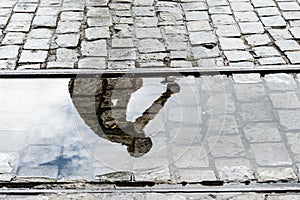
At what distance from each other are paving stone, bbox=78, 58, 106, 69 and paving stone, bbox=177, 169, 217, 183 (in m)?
1.62

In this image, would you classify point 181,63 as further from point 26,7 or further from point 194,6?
point 26,7

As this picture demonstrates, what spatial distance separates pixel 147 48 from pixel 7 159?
6.47ft

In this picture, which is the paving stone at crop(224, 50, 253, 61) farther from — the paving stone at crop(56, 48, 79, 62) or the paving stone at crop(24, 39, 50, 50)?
the paving stone at crop(24, 39, 50, 50)

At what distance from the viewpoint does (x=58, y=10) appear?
6.49 metres

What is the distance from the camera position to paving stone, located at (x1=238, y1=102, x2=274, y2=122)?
15.5 feet

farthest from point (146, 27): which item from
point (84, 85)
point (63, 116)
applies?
point (63, 116)

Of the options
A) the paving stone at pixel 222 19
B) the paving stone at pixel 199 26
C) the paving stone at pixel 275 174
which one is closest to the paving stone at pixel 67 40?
the paving stone at pixel 199 26

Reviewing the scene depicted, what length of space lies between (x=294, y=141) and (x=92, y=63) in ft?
6.56

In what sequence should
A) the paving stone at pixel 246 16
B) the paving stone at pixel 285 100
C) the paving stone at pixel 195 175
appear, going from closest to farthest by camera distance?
the paving stone at pixel 195 175 < the paving stone at pixel 285 100 < the paving stone at pixel 246 16

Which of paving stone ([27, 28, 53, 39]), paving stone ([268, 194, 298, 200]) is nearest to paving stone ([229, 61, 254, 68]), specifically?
paving stone ([268, 194, 298, 200])

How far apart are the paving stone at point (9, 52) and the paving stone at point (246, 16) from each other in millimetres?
2341

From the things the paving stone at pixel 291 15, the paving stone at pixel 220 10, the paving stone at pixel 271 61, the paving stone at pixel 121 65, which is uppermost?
the paving stone at pixel 220 10

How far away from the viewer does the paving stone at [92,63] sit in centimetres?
Answer: 539

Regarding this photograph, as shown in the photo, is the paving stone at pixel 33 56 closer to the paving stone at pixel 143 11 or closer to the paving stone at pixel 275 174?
the paving stone at pixel 143 11
